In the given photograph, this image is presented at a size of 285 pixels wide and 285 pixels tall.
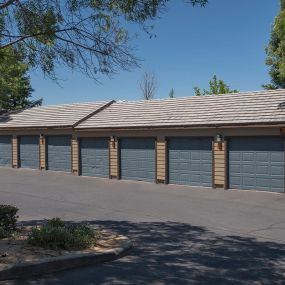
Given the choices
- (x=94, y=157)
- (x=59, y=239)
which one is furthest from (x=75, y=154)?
(x=59, y=239)

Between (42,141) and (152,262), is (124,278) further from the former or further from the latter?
(42,141)

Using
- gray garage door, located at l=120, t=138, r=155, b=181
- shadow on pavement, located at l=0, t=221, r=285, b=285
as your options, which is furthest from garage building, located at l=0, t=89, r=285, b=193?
shadow on pavement, located at l=0, t=221, r=285, b=285

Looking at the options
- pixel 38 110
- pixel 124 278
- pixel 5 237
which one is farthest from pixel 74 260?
pixel 38 110

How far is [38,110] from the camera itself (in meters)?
31.3

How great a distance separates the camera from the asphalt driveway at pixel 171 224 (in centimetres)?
731

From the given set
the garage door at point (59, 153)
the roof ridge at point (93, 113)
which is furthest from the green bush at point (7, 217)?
the garage door at point (59, 153)

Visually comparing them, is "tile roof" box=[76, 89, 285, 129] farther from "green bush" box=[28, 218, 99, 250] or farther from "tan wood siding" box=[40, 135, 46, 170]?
"green bush" box=[28, 218, 99, 250]

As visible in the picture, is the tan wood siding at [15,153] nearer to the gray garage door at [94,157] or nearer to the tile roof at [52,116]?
the tile roof at [52,116]

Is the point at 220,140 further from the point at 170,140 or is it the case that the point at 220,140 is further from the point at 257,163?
the point at 170,140

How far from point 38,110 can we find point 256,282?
85.4ft

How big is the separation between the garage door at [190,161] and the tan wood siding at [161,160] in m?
0.27

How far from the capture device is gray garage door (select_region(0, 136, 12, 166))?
3000 centimetres

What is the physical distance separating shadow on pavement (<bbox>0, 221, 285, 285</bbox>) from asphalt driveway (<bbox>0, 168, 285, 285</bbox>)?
1cm

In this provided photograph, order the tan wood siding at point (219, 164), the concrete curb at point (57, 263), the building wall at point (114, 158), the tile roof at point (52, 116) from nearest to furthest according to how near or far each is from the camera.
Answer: the concrete curb at point (57, 263) → the tan wood siding at point (219, 164) → the building wall at point (114, 158) → the tile roof at point (52, 116)
